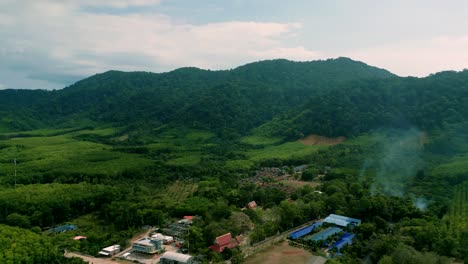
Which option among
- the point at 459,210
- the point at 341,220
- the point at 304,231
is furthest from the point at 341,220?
the point at 459,210

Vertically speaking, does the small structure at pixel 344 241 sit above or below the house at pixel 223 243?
below

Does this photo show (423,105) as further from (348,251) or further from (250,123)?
(348,251)

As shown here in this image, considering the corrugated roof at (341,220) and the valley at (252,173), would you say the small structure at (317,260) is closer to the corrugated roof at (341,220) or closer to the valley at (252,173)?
the valley at (252,173)

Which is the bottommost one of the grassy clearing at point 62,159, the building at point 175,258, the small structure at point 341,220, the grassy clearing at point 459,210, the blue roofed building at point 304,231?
the building at point 175,258

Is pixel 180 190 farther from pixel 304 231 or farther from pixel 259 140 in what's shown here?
pixel 259 140

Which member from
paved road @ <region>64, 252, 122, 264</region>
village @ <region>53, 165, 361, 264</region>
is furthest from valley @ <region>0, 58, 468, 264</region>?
paved road @ <region>64, 252, 122, 264</region>

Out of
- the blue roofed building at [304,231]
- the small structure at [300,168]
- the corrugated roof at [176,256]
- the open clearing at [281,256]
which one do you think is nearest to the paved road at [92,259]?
the corrugated roof at [176,256]

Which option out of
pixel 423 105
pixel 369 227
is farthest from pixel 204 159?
pixel 423 105
